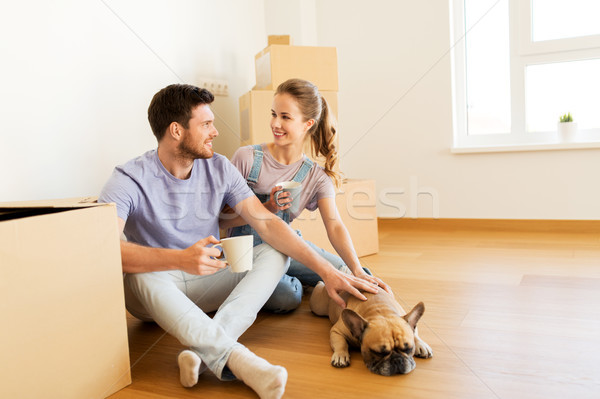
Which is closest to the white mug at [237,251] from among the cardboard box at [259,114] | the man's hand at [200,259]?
the man's hand at [200,259]

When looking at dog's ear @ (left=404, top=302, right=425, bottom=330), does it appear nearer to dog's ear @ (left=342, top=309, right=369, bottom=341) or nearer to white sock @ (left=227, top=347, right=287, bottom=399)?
dog's ear @ (left=342, top=309, right=369, bottom=341)

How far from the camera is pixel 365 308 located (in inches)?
55.7

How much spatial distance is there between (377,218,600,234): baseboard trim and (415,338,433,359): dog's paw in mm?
2111

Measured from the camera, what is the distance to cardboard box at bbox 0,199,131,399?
1012mm

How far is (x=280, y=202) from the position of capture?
169 centimetres

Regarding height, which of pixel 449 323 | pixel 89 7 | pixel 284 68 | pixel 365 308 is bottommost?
pixel 449 323

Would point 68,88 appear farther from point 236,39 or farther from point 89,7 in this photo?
point 236,39

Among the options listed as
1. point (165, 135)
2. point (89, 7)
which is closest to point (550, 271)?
point (165, 135)

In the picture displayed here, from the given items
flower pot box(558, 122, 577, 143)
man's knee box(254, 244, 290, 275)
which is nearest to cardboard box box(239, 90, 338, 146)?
man's knee box(254, 244, 290, 275)

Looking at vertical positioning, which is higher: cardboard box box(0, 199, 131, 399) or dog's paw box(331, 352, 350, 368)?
cardboard box box(0, 199, 131, 399)

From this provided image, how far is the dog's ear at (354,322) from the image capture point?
1307 mm

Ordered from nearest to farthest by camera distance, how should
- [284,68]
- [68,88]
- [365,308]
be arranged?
[365,308] < [68,88] < [284,68]

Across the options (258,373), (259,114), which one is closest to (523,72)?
(259,114)

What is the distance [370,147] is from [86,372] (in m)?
2.74
